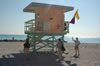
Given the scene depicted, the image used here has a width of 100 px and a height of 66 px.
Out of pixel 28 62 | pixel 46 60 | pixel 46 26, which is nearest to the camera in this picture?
pixel 28 62

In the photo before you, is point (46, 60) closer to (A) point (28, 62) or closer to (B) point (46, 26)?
(A) point (28, 62)

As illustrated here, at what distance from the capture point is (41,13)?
17016 mm

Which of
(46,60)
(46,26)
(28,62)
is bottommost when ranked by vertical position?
(46,60)

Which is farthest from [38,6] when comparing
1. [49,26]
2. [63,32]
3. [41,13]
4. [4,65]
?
[4,65]

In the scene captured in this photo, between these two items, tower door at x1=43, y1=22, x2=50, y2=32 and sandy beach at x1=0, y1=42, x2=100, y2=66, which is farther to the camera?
tower door at x1=43, y1=22, x2=50, y2=32

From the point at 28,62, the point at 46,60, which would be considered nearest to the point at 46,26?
the point at 46,60

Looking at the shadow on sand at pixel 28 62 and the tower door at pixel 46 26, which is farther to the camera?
the tower door at pixel 46 26

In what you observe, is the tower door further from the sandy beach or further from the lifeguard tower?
the sandy beach

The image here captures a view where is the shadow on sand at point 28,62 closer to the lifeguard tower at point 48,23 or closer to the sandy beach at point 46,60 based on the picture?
the sandy beach at point 46,60

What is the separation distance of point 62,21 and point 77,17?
1864 millimetres

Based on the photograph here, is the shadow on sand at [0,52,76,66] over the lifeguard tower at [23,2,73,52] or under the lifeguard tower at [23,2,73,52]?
under

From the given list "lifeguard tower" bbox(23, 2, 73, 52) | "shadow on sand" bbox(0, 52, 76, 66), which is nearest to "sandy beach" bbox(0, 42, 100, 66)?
"shadow on sand" bbox(0, 52, 76, 66)

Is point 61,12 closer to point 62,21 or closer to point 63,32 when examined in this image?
point 62,21

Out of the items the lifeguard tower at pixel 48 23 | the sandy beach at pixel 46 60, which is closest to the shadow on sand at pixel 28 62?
the sandy beach at pixel 46 60
